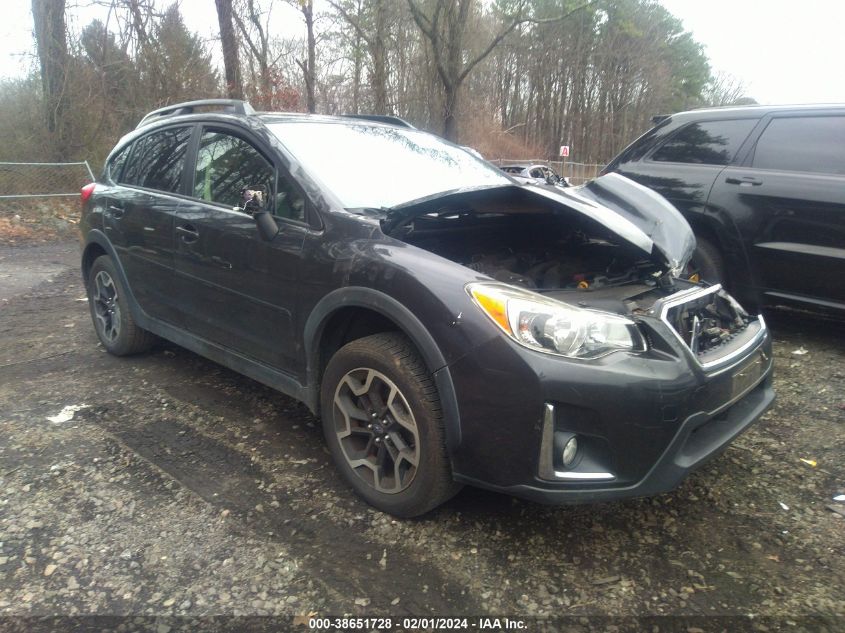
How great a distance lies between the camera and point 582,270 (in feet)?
10.4

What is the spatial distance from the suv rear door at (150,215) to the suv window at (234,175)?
0.79 feet

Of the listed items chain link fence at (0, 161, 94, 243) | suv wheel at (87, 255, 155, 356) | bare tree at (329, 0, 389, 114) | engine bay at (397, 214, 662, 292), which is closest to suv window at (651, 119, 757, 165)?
engine bay at (397, 214, 662, 292)

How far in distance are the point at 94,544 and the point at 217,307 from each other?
1.38m

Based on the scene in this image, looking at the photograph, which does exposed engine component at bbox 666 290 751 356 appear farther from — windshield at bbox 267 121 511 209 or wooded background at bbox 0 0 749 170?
wooded background at bbox 0 0 749 170

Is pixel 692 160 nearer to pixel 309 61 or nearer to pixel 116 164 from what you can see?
pixel 116 164

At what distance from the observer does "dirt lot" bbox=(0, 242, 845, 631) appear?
7.27ft

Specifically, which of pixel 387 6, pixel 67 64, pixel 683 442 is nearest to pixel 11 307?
pixel 683 442

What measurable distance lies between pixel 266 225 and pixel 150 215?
1.37 meters

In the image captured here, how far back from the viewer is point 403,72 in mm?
24672

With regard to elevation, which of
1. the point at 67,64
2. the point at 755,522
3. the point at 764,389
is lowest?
the point at 755,522

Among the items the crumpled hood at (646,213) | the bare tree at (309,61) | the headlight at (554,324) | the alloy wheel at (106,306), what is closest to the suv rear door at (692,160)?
the crumpled hood at (646,213)

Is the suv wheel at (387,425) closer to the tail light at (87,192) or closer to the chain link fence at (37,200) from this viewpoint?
the tail light at (87,192)

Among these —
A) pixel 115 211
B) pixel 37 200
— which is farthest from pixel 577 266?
pixel 37 200

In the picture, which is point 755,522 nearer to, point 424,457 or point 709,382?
point 709,382
